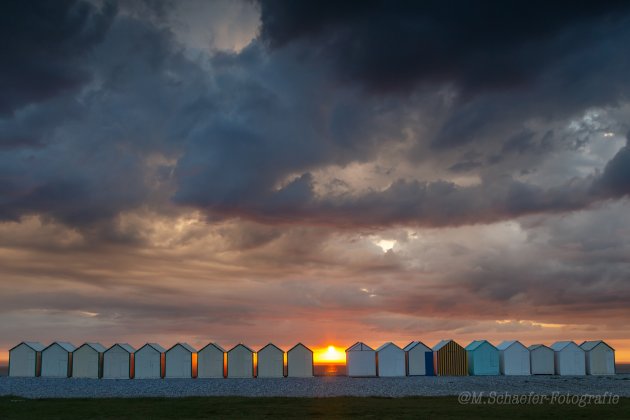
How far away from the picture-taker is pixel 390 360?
284ft

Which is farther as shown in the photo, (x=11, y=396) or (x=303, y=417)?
(x=11, y=396)

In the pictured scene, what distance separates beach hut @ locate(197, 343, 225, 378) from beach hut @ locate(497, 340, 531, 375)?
3555 centimetres

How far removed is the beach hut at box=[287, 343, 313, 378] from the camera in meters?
84.1

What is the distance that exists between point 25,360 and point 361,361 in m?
41.0

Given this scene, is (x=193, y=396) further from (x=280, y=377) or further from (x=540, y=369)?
(x=540, y=369)

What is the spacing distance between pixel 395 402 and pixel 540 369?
4927 cm

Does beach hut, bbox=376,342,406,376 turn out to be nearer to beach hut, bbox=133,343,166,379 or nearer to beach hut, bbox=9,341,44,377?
beach hut, bbox=133,343,166,379

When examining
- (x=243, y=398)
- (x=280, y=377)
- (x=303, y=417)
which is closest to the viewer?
(x=303, y=417)

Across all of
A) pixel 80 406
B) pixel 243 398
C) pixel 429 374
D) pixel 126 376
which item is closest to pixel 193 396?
pixel 243 398

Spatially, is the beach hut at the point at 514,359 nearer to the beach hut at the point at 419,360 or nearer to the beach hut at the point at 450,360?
the beach hut at the point at 450,360

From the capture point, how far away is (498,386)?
65938 mm

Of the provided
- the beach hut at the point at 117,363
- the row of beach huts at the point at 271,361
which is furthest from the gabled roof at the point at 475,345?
the beach hut at the point at 117,363

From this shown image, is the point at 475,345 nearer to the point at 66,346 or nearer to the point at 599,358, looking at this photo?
the point at 599,358

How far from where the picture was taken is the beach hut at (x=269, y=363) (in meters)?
83.1
